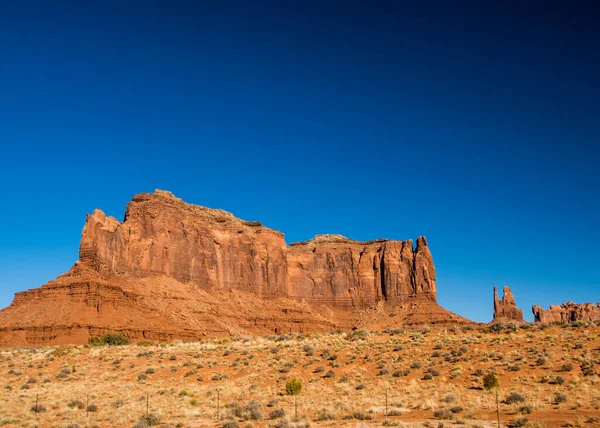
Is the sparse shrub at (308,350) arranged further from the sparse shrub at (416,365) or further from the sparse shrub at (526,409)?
the sparse shrub at (526,409)

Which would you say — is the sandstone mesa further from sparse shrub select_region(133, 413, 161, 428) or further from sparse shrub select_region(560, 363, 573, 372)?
sparse shrub select_region(133, 413, 161, 428)

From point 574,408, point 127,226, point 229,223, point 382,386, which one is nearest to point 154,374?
point 382,386

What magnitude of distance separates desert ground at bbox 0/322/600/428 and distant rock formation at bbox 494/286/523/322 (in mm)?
111409

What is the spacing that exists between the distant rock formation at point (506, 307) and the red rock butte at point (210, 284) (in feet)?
78.4

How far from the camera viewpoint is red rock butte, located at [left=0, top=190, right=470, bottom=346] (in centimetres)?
7675

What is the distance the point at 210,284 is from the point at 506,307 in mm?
81623

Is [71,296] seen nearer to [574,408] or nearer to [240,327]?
[240,327]

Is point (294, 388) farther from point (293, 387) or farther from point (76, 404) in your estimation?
point (76, 404)

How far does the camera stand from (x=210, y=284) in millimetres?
114312

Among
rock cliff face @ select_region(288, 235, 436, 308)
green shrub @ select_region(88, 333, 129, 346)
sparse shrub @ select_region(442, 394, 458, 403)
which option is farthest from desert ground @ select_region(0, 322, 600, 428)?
rock cliff face @ select_region(288, 235, 436, 308)

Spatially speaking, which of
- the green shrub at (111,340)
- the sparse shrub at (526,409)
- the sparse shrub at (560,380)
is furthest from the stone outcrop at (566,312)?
the sparse shrub at (526,409)

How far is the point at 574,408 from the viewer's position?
68.2ft

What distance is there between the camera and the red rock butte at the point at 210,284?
252 feet

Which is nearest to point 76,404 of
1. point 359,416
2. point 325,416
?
point 325,416
